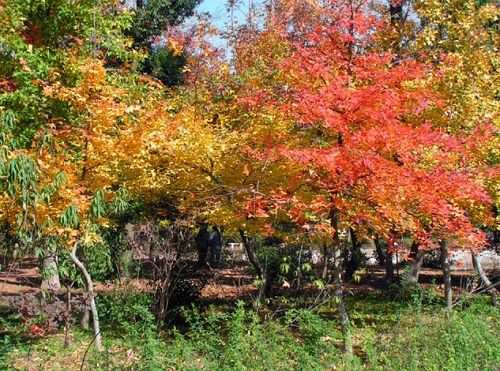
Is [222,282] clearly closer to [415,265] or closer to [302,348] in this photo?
[415,265]

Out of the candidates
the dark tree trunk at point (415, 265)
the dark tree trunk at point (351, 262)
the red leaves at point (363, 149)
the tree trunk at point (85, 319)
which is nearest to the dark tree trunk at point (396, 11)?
the dark tree trunk at point (415, 265)

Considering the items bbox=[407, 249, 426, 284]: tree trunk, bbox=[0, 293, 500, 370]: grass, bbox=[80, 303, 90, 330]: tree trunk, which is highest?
bbox=[407, 249, 426, 284]: tree trunk

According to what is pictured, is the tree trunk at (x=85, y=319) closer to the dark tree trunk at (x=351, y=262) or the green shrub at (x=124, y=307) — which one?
the green shrub at (x=124, y=307)

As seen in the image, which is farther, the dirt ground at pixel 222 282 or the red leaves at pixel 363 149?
the dirt ground at pixel 222 282

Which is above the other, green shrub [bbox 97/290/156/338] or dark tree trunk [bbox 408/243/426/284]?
dark tree trunk [bbox 408/243/426/284]

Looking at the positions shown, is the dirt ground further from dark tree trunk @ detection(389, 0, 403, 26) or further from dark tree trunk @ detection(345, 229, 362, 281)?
dark tree trunk @ detection(389, 0, 403, 26)

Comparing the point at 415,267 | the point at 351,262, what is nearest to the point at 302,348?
the point at 415,267

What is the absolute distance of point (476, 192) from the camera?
859 centimetres

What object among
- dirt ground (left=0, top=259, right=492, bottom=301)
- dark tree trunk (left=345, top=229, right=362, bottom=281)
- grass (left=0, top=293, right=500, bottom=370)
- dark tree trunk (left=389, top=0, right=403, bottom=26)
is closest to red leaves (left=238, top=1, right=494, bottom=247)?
grass (left=0, top=293, right=500, bottom=370)

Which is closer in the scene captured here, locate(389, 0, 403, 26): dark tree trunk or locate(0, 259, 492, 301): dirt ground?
locate(0, 259, 492, 301): dirt ground

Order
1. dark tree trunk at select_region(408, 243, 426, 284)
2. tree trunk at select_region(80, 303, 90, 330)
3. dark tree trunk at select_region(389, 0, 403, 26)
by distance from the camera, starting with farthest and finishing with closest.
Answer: dark tree trunk at select_region(389, 0, 403, 26), dark tree trunk at select_region(408, 243, 426, 284), tree trunk at select_region(80, 303, 90, 330)

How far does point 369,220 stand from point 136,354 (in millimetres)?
3746

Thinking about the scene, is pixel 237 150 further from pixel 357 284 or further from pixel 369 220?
pixel 357 284

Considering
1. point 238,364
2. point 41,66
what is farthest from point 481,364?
point 41,66
